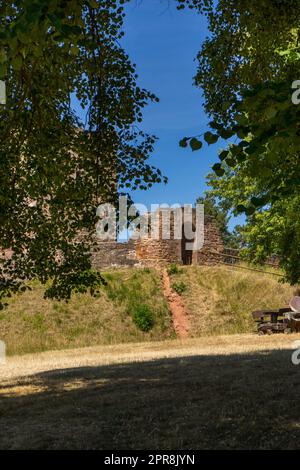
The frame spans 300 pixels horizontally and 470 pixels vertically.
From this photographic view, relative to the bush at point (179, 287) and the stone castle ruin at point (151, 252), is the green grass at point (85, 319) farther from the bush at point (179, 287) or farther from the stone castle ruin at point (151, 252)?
the stone castle ruin at point (151, 252)

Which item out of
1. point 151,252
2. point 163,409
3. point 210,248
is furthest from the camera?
point 210,248

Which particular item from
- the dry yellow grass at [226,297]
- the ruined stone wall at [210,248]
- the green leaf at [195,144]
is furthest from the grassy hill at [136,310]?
the green leaf at [195,144]

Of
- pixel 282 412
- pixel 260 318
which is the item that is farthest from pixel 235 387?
pixel 260 318

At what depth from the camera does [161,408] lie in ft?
24.0

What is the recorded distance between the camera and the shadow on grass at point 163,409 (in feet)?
19.4

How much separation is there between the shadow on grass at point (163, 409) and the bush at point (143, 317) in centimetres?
1410

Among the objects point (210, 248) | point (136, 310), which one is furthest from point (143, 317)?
point (210, 248)

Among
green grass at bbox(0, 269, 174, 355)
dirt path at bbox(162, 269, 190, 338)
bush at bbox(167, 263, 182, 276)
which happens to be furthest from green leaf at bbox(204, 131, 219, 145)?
bush at bbox(167, 263, 182, 276)

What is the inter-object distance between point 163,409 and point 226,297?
69.6 ft

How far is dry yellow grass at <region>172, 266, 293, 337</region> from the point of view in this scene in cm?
2603

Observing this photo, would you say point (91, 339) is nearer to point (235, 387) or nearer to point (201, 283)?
point (201, 283)

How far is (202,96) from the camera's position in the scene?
37.2 feet

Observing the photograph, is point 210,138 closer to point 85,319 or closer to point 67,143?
point 67,143
